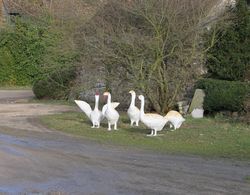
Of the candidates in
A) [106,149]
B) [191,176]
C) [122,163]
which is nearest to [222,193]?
[191,176]

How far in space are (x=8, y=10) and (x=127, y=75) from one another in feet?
105

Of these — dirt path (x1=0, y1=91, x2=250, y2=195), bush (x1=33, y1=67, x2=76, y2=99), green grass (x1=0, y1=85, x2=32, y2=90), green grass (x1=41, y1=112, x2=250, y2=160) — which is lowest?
dirt path (x1=0, y1=91, x2=250, y2=195)

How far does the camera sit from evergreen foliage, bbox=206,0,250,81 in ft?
72.9

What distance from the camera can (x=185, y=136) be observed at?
55.4 feet

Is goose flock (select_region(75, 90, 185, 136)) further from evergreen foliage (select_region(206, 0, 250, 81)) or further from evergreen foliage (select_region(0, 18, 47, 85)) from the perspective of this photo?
evergreen foliage (select_region(0, 18, 47, 85))

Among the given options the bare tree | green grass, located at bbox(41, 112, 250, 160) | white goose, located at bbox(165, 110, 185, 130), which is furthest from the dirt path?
the bare tree

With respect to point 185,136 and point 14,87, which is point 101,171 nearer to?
point 185,136

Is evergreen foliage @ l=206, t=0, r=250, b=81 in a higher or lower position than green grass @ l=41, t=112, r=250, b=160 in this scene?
higher

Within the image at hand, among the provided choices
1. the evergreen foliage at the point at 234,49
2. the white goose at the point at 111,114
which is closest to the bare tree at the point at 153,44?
the evergreen foliage at the point at 234,49

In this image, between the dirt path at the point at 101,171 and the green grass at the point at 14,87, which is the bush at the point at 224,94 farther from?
the green grass at the point at 14,87

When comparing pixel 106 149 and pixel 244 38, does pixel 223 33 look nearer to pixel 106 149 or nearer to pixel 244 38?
pixel 244 38

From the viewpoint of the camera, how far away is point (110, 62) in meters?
22.5

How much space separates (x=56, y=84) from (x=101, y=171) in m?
19.8

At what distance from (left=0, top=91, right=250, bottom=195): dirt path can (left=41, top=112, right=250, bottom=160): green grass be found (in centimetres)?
83
